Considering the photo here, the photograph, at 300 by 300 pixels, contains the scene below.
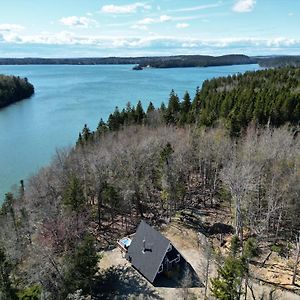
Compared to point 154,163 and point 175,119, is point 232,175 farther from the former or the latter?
point 175,119

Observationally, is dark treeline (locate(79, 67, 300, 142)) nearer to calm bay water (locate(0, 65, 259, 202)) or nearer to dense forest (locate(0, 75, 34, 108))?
calm bay water (locate(0, 65, 259, 202))

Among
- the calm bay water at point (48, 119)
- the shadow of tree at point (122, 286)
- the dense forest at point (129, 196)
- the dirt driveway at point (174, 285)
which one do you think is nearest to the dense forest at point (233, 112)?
the dense forest at point (129, 196)

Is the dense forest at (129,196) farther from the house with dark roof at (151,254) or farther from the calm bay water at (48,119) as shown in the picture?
the calm bay water at (48,119)

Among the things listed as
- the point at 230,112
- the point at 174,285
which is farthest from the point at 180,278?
Answer: the point at 230,112

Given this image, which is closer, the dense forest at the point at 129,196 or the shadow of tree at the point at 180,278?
the dense forest at the point at 129,196

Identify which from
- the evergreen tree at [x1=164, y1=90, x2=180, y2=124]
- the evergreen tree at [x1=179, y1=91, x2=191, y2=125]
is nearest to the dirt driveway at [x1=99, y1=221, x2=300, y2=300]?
the evergreen tree at [x1=179, y1=91, x2=191, y2=125]

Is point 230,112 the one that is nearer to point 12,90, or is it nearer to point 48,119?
point 48,119
